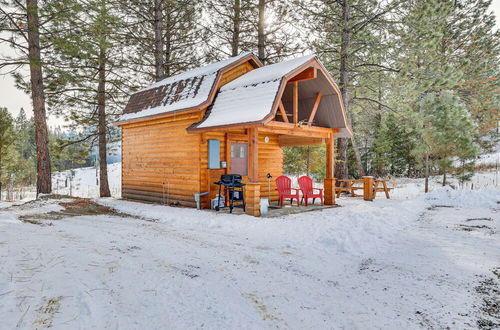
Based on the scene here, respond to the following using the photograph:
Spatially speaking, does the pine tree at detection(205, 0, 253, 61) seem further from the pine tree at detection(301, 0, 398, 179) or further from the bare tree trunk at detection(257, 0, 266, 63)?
the pine tree at detection(301, 0, 398, 179)

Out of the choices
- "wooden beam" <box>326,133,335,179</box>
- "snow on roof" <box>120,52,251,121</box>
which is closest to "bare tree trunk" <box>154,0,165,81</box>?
"snow on roof" <box>120,52,251,121</box>

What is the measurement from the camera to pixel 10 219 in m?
6.99

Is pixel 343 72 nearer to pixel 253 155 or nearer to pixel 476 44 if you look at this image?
pixel 253 155

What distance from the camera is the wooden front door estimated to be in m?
10.6

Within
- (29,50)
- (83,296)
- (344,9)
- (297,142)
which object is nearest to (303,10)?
(344,9)

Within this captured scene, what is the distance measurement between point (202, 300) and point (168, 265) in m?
1.24

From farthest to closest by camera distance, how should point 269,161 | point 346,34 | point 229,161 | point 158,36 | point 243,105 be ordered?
point 158,36
point 346,34
point 269,161
point 229,161
point 243,105

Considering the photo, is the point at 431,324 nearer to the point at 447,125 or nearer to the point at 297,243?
the point at 297,243

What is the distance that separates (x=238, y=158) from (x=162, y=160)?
289 cm

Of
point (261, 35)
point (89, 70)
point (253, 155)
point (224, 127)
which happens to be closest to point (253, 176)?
point (253, 155)

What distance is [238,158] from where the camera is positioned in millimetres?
10812

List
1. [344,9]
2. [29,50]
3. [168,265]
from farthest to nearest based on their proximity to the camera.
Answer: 1. [344,9]
2. [29,50]
3. [168,265]

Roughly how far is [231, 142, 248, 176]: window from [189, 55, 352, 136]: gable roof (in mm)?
1777

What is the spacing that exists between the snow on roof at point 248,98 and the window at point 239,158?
172 cm
